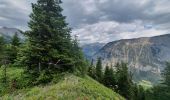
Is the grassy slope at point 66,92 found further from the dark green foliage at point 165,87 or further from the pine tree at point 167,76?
the dark green foliage at point 165,87

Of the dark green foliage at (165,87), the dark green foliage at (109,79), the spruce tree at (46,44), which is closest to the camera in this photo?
the spruce tree at (46,44)

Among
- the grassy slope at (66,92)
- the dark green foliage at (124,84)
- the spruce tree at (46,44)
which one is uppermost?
the spruce tree at (46,44)

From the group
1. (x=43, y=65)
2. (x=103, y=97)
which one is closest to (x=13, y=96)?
(x=43, y=65)

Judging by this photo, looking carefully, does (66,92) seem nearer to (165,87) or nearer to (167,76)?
(167,76)

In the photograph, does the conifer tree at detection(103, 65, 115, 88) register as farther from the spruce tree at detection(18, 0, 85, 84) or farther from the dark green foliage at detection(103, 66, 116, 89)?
the spruce tree at detection(18, 0, 85, 84)

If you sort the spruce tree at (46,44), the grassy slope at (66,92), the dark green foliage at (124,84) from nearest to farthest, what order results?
the grassy slope at (66,92)
the spruce tree at (46,44)
the dark green foliage at (124,84)

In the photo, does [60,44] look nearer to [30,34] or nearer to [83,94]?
[30,34]

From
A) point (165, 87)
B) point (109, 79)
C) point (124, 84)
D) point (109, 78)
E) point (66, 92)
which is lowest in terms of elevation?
point (124, 84)

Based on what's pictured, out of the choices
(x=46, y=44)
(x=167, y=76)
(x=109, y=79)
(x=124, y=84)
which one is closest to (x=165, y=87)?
(x=167, y=76)

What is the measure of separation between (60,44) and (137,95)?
61789 millimetres

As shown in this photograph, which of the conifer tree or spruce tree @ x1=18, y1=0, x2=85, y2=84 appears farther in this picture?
the conifer tree

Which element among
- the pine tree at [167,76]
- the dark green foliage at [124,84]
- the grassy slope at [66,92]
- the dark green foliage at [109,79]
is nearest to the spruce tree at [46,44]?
the grassy slope at [66,92]

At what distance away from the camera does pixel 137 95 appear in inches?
3378

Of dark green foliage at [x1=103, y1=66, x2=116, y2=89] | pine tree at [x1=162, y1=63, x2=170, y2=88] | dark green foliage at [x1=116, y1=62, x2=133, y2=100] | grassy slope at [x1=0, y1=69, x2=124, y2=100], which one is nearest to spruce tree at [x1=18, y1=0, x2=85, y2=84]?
grassy slope at [x1=0, y1=69, x2=124, y2=100]
